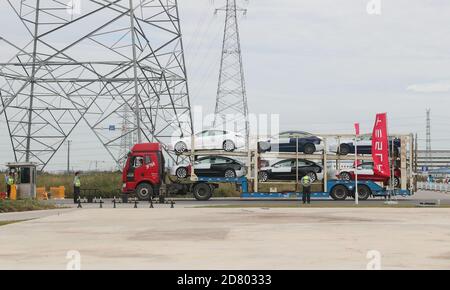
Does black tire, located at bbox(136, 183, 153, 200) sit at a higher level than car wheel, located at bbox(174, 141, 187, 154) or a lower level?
lower

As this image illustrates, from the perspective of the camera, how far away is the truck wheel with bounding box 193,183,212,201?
36.6 meters

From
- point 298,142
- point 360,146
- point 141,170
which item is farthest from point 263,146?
point 141,170

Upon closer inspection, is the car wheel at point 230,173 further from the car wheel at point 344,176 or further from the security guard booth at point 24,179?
the security guard booth at point 24,179

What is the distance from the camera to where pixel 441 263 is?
11.5 m

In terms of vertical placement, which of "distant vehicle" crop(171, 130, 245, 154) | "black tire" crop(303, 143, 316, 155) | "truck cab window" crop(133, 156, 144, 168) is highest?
"distant vehicle" crop(171, 130, 245, 154)

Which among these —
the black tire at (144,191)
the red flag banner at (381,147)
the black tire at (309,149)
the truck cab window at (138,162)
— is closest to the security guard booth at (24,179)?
the truck cab window at (138,162)

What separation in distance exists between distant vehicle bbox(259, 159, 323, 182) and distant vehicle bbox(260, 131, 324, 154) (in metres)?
0.60

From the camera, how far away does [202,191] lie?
36.7m

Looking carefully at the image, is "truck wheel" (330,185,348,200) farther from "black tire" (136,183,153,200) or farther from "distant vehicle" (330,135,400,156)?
"black tire" (136,183,153,200)

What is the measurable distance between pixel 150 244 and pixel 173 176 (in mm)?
22407

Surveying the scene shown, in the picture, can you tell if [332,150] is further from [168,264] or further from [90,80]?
[168,264]

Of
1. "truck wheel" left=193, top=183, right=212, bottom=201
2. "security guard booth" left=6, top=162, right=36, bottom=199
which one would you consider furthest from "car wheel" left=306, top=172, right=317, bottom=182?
"security guard booth" left=6, top=162, right=36, bottom=199
